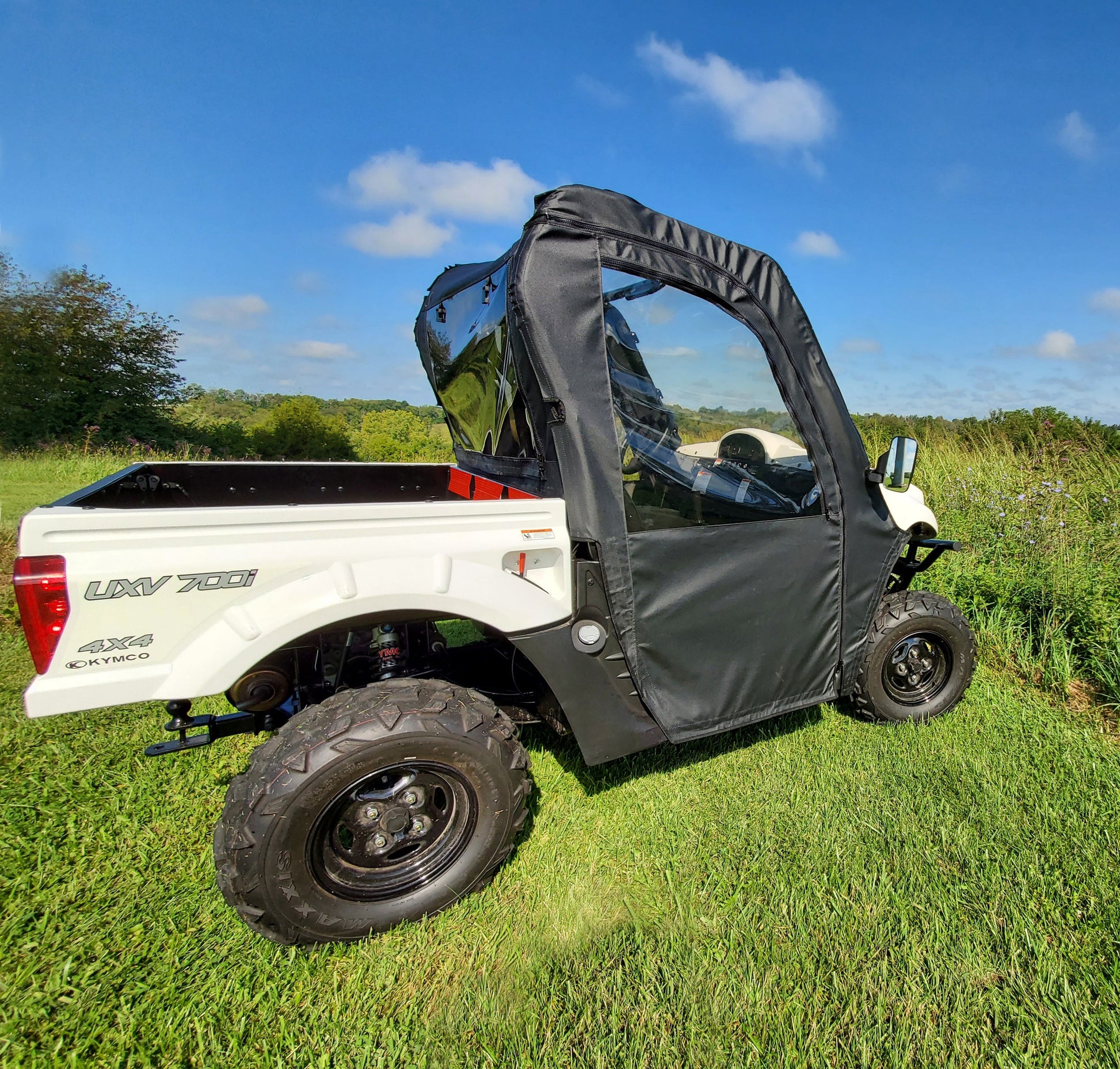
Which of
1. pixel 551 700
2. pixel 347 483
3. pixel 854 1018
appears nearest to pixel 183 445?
pixel 347 483

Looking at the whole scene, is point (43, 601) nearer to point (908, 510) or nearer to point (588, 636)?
point (588, 636)

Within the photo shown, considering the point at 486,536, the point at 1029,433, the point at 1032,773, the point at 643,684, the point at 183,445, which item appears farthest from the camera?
the point at 183,445

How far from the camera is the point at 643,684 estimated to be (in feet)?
7.46

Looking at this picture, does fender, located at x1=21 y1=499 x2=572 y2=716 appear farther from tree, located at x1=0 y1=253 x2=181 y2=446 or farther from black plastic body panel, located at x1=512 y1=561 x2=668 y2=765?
tree, located at x1=0 y1=253 x2=181 y2=446

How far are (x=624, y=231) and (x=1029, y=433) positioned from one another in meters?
7.31

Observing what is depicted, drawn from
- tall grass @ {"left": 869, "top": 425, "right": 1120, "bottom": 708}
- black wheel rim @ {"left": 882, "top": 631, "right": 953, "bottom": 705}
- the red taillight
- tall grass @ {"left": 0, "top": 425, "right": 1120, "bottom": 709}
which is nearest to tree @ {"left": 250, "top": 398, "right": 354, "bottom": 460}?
tall grass @ {"left": 0, "top": 425, "right": 1120, "bottom": 709}

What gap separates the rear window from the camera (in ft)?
7.82

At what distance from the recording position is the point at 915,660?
331 cm

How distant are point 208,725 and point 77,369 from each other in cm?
1807

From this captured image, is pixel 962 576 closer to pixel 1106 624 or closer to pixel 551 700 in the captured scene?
pixel 1106 624

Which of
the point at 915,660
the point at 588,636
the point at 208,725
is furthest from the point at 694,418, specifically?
the point at 208,725

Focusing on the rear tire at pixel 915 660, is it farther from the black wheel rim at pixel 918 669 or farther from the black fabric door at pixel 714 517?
the black fabric door at pixel 714 517

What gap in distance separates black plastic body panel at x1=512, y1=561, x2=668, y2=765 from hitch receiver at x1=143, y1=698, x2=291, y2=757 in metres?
1.01

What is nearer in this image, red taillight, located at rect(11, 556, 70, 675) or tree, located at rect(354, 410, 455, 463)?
red taillight, located at rect(11, 556, 70, 675)
